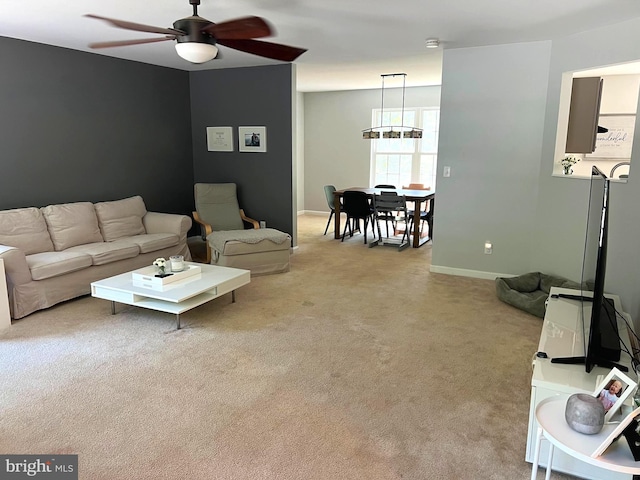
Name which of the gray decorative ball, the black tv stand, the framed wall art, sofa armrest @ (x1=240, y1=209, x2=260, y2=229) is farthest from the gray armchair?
the gray decorative ball

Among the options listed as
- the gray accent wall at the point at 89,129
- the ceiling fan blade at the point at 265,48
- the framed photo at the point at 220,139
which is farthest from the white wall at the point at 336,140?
the ceiling fan blade at the point at 265,48

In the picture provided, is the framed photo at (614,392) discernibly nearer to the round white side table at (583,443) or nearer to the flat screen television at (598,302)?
the round white side table at (583,443)

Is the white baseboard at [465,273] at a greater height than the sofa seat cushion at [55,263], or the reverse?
the sofa seat cushion at [55,263]

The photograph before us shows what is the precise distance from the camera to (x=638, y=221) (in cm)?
334

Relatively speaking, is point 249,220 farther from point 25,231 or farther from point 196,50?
point 196,50

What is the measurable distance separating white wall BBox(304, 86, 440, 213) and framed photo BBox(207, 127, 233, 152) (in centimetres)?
310

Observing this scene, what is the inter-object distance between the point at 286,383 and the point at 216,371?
18.7 inches

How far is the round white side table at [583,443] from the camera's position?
138 centimetres

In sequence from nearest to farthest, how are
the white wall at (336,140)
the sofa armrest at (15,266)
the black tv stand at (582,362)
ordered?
the black tv stand at (582,362), the sofa armrest at (15,266), the white wall at (336,140)

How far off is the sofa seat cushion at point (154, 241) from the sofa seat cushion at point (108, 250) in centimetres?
7

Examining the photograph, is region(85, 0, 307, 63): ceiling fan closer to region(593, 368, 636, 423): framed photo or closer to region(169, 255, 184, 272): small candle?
region(169, 255, 184, 272): small candle

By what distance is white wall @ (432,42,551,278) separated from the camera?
14.6 ft

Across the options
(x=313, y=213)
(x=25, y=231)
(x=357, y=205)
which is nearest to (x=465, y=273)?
(x=357, y=205)

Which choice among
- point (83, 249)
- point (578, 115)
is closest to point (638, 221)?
point (578, 115)
